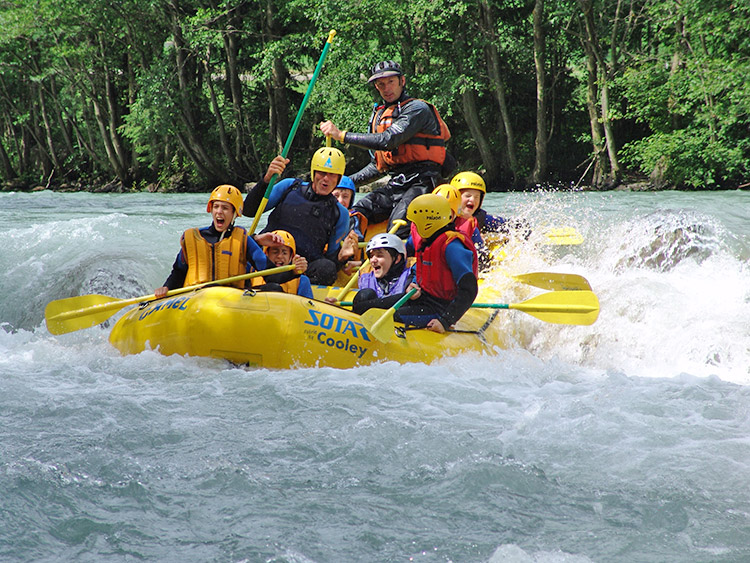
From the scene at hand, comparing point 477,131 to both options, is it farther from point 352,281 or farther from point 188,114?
point 352,281

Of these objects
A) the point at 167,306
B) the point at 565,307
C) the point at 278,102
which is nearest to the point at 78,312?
the point at 167,306

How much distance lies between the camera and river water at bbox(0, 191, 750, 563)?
2.76 meters

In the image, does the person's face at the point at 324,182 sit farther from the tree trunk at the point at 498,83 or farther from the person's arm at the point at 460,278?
the tree trunk at the point at 498,83

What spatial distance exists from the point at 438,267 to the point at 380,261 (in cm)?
41

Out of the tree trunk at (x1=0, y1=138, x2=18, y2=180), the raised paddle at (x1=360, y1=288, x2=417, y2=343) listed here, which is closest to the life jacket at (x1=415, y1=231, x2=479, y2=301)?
the raised paddle at (x1=360, y1=288, x2=417, y2=343)

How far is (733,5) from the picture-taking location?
1451 cm

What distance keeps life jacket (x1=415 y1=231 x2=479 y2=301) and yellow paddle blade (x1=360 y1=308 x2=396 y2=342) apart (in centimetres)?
48

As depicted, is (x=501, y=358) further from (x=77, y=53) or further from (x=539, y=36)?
(x=77, y=53)

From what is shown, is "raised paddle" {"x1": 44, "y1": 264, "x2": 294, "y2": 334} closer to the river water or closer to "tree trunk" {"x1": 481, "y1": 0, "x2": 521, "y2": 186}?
the river water

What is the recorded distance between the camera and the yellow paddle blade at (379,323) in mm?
4465

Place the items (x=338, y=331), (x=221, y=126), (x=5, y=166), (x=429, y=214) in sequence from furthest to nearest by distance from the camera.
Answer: (x=5, y=166) → (x=221, y=126) → (x=429, y=214) → (x=338, y=331)

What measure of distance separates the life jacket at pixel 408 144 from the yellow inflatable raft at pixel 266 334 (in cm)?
200

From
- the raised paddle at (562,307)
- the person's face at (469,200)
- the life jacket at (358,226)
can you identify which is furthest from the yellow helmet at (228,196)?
the person's face at (469,200)

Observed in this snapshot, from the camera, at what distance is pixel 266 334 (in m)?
4.41
